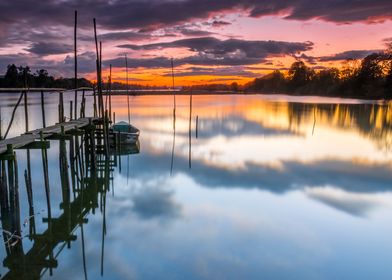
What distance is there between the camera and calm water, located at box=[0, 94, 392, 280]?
774 cm

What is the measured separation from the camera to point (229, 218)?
34.7 ft

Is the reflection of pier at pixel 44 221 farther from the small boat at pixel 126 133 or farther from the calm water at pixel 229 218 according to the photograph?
the small boat at pixel 126 133

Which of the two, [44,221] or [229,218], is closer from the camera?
[44,221]

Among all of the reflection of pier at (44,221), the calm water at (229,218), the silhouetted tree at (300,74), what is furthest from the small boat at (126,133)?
the silhouetted tree at (300,74)

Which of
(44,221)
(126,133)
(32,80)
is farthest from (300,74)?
(44,221)

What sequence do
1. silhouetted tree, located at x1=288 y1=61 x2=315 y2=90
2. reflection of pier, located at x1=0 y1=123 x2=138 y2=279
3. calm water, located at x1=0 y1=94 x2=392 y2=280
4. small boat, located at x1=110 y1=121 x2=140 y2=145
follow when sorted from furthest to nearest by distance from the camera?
1. silhouetted tree, located at x1=288 y1=61 x2=315 y2=90
2. small boat, located at x1=110 y1=121 x2=140 y2=145
3. calm water, located at x1=0 y1=94 x2=392 y2=280
4. reflection of pier, located at x1=0 y1=123 x2=138 y2=279

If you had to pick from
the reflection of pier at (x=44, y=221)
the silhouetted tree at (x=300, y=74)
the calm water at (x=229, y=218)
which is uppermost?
the silhouetted tree at (x=300, y=74)

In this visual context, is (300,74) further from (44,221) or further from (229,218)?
(44,221)

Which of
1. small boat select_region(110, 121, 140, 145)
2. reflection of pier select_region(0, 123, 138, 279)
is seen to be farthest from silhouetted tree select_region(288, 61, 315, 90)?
reflection of pier select_region(0, 123, 138, 279)

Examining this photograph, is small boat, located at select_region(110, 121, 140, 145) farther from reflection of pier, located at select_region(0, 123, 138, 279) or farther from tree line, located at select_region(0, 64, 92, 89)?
tree line, located at select_region(0, 64, 92, 89)

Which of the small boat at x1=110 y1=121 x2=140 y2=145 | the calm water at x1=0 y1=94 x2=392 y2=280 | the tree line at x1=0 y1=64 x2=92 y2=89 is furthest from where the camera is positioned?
the tree line at x1=0 y1=64 x2=92 y2=89

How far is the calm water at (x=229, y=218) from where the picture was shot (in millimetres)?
7738

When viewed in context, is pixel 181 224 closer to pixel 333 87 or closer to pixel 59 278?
pixel 59 278

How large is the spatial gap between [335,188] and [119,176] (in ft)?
29.1
